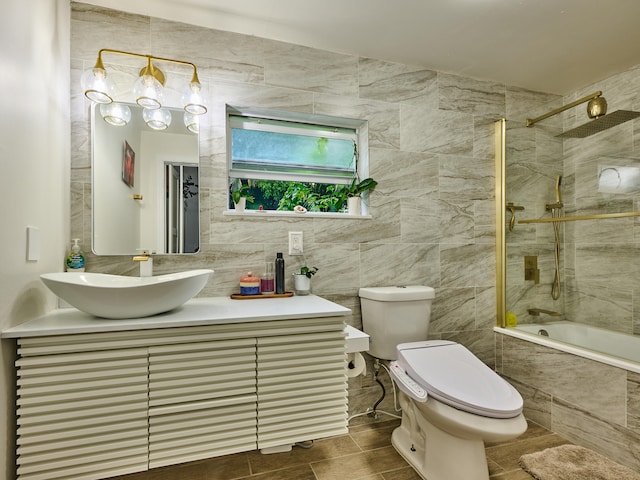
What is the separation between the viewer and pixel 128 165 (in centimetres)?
167

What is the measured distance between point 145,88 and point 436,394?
183cm

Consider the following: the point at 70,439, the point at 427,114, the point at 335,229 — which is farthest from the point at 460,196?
the point at 70,439

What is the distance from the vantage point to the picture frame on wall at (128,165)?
1664 millimetres

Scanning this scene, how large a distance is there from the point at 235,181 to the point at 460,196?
1.49 metres

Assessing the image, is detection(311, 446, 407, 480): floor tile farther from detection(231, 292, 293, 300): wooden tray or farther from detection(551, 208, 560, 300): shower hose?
detection(551, 208, 560, 300): shower hose

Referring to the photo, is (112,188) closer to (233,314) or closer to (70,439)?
(233,314)

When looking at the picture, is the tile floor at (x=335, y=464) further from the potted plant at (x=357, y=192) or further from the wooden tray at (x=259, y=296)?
the potted plant at (x=357, y=192)

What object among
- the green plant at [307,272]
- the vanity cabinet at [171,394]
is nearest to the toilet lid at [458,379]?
the vanity cabinet at [171,394]


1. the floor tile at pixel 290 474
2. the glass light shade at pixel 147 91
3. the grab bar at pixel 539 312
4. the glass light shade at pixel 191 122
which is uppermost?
the glass light shade at pixel 147 91

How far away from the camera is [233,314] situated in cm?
132

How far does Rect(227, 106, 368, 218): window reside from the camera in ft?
6.57

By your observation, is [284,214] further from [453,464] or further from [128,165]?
[453,464]

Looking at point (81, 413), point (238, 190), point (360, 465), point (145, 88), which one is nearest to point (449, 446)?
point (360, 465)

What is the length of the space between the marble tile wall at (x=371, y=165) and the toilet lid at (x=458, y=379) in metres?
0.45
